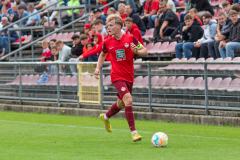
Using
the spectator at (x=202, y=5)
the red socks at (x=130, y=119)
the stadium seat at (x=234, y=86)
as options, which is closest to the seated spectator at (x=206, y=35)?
the spectator at (x=202, y=5)

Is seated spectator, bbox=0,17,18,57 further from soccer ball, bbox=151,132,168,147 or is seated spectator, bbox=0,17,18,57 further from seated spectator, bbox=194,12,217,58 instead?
soccer ball, bbox=151,132,168,147

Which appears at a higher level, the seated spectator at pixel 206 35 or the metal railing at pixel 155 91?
the seated spectator at pixel 206 35

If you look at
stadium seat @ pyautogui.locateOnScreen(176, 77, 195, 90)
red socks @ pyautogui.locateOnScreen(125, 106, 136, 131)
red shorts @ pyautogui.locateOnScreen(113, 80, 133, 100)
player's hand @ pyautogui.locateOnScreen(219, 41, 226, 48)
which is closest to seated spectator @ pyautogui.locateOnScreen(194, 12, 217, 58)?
player's hand @ pyautogui.locateOnScreen(219, 41, 226, 48)

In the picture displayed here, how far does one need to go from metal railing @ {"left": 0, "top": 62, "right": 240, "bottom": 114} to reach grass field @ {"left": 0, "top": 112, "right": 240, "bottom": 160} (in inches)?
31.2

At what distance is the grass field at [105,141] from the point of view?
12500 mm

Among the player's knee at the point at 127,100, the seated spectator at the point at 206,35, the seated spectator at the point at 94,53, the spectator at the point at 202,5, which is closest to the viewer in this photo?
the player's knee at the point at 127,100

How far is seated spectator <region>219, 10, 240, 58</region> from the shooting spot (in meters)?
20.1

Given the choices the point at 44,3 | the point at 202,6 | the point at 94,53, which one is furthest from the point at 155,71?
the point at 44,3

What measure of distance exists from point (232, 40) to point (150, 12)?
672cm

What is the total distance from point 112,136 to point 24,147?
2.62 meters

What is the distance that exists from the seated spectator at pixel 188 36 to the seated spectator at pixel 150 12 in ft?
11.9

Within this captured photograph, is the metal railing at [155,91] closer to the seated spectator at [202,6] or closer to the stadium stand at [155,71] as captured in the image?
the stadium stand at [155,71]

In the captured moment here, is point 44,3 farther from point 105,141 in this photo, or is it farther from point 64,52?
point 105,141

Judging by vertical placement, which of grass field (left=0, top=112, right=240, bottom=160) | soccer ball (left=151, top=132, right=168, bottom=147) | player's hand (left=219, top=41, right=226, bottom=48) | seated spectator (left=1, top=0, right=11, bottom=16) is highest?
seated spectator (left=1, top=0, right=11, bottom=16)
